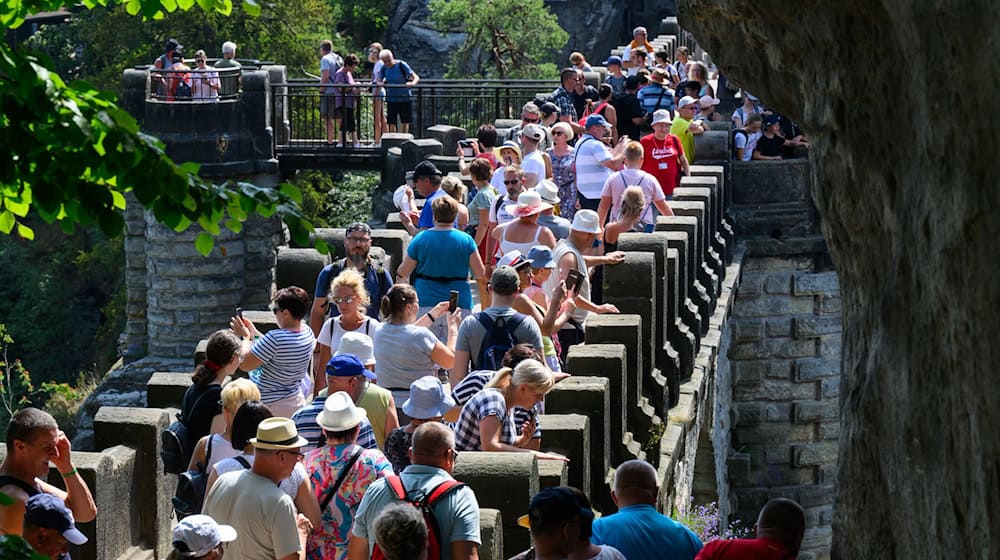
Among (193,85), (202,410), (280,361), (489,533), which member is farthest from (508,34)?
(489,533)

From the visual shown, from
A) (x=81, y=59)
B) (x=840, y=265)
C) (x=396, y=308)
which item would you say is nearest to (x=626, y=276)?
(x=396, y=308)

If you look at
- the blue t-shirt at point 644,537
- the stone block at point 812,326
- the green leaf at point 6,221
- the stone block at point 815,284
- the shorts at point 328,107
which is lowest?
the stone block at point 812,326

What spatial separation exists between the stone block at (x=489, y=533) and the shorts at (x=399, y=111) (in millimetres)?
21954

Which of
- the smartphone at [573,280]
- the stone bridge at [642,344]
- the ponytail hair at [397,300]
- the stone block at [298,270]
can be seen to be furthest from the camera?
the stone block at [298,270]

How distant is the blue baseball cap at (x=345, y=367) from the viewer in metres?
8.58

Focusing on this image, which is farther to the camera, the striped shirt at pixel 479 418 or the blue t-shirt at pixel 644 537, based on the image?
the striped shirt at pixel 479 418

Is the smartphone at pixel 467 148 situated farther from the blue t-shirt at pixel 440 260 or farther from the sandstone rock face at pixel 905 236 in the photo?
the sandstone rock face at pixel 905 236

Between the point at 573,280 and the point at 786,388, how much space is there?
12387 mm

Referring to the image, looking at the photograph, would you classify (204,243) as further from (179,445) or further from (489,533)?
Result: (179,445)

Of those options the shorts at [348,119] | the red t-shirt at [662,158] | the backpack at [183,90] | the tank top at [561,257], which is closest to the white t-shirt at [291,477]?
the tank top at [561,257]

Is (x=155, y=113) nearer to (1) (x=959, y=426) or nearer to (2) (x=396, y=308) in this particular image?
(2) (x=396, y=308)

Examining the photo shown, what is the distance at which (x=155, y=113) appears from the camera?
2703 centimetres

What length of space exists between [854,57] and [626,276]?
25.4 ft

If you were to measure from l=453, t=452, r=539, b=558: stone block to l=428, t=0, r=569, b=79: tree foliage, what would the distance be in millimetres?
33109
